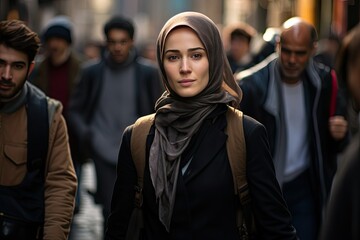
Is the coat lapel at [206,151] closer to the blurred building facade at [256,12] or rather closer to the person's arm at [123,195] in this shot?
the person's arm at [123,195]

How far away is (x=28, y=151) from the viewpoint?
565 cm

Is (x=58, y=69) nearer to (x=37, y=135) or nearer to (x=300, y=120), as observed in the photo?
(x=300, y=120)

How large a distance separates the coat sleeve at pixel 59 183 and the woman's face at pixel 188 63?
101 cm

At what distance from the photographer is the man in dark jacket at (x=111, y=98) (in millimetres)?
9570

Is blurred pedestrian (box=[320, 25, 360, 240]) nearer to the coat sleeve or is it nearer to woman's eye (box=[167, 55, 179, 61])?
woman's eye (box=[167, 55, 179, 61])

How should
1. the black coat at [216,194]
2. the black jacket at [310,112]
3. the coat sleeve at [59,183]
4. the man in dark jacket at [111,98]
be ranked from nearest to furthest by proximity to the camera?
the black coat at [216,194] < the coat sleeve at [59,183] < the black jacket at [310,112] < the man in dark jacket at [111,98]

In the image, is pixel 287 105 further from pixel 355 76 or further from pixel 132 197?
pixel 355 76

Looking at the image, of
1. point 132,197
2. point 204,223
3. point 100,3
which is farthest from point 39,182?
point 100,3

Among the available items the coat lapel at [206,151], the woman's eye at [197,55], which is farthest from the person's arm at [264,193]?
the woman's eye at [197,55]

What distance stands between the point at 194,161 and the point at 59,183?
3.62 ft

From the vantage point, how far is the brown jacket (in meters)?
5.61

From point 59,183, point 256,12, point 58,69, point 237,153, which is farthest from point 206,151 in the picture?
point 256,12

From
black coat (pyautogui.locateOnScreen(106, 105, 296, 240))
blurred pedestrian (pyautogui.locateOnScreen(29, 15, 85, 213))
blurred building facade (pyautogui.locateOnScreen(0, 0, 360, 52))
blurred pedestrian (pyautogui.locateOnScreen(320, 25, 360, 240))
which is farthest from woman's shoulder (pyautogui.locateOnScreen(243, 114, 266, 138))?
blurred building facade (pyautogui.locateOnScreen(0, 0, 360, 52))

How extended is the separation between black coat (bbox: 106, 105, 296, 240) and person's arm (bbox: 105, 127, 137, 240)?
9cm
